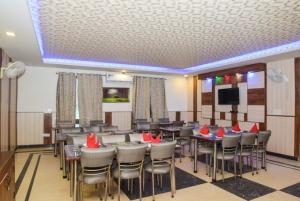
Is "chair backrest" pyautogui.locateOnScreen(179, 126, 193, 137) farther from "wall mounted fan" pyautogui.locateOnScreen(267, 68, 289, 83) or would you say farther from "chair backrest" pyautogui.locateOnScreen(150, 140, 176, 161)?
"wall mounted fan" pyautogui.locateOnScreen(267, 68, 289, 83)

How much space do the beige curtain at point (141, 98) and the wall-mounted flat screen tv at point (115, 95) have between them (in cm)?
29

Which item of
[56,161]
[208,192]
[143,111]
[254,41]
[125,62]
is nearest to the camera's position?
[208,192]

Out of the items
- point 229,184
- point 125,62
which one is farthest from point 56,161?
point 229,184

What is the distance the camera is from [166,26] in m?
3.60

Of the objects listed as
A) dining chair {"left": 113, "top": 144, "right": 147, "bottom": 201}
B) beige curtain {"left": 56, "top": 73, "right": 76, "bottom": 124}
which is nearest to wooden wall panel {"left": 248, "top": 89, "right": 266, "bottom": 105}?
dining chair {"left": 113, "top": 144, "right": 147, "bottom": 201}

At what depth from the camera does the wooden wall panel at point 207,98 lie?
7.98 metres

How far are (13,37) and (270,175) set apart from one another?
5306 millimetres

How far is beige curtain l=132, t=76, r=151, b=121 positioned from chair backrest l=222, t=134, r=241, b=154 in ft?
13.9

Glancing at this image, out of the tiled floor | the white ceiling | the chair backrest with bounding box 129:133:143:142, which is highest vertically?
the white ceiling

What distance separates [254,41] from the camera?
4.46 metres

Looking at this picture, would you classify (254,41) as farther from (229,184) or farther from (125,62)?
(125,62)

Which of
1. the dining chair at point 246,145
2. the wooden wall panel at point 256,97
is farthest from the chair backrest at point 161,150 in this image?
the wooden wall panel at point 256,97

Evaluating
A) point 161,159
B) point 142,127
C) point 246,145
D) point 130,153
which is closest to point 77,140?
point 130,153

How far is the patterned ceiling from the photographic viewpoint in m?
2.87
